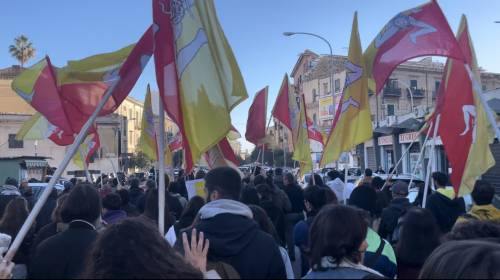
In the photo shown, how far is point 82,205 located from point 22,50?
60.7m

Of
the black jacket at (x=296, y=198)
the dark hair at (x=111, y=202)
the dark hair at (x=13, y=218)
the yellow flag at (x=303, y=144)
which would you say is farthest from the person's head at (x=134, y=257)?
the yellow flag at (x=303, y=144)

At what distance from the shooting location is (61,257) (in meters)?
3.38

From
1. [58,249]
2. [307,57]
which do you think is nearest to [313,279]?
[58,249]

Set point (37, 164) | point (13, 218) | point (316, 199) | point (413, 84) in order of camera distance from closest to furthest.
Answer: point (13, 218), point (316, 199), point (37, 164), point (413, 84)

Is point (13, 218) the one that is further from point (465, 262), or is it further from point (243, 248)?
point (465, 262)

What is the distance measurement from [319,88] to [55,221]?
59.3 m

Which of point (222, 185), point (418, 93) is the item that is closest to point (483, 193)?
point (222, 185)

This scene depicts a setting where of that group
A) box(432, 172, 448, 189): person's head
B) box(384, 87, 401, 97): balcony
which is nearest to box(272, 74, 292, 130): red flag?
box(432, 172, 448, 189): person's head

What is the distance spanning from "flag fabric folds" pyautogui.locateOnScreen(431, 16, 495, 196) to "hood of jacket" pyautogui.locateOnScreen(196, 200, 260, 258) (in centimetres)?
346

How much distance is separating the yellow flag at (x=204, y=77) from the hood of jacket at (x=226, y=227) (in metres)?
0.68

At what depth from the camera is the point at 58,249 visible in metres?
3.41

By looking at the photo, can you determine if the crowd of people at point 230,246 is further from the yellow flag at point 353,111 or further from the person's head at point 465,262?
the yellow flag at point 353,111

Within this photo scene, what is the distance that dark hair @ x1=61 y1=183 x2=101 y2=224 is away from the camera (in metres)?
3.67

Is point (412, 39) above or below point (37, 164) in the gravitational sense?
above
